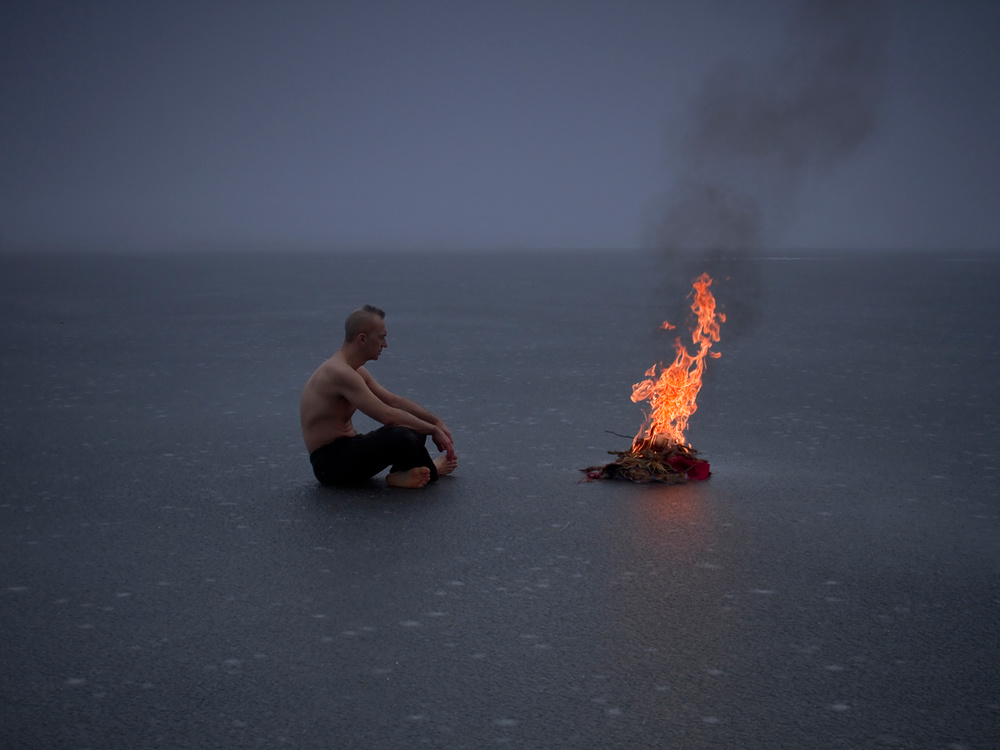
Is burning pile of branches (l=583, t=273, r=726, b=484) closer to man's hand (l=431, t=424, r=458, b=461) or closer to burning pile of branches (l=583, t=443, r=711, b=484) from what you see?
burning pile of branches (l=583, t=443, r=711, b=484)

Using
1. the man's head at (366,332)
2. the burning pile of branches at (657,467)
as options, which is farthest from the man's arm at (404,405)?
the burning pile of branches at (657,467)

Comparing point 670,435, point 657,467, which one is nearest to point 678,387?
point 670,435

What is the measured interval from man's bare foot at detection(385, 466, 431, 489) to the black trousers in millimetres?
53

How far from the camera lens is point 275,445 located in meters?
8.98

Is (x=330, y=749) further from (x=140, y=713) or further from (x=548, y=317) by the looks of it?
(x=548, y=317)

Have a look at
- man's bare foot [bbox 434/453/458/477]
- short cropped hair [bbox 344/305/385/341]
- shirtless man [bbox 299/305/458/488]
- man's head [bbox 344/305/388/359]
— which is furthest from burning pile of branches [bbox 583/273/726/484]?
short cropped hair [bbox 344/305/385/341]

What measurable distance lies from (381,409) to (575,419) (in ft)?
10.3

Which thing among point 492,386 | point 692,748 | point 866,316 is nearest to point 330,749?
point 692,748

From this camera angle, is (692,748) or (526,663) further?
(526,663)

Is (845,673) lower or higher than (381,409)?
lower

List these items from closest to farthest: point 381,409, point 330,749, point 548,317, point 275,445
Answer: point 330,749
point 381,409
point 275,445
point 548,317

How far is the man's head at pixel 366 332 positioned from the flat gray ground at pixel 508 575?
39.4 inches

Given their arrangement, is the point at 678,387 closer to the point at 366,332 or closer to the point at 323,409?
the point at 366,332

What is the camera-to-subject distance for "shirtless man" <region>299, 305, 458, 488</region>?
7.45 metres
